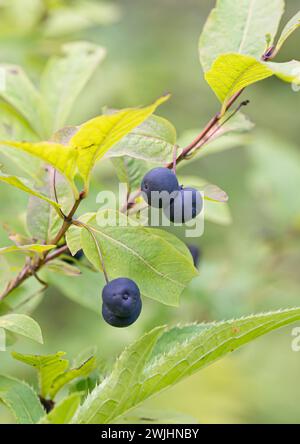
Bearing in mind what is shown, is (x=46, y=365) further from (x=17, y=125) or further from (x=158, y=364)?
(x=17, y=125)

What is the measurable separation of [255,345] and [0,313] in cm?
203

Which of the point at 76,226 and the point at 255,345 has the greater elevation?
the point at 76,226

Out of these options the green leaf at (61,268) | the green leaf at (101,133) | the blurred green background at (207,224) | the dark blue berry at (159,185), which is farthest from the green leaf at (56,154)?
the blurred green background at (207,224)

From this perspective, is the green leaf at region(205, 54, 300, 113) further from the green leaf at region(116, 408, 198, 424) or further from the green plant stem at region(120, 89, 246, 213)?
the green leaf at region(116, 408, 198, 424)

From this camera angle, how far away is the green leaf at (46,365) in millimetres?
1032

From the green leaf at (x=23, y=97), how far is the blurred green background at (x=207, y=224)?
192 mm

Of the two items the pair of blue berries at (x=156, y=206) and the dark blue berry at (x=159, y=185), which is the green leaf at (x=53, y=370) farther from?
the dark blue berry at (x=159, y=185)

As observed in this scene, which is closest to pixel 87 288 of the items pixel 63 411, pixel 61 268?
pixel 61 268

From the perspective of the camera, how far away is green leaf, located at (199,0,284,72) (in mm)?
1139

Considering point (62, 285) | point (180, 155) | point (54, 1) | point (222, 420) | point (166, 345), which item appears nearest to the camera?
point (180, 155)

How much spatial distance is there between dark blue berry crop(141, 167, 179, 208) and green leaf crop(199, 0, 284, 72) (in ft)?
0.69
